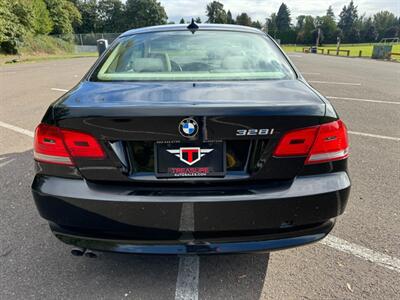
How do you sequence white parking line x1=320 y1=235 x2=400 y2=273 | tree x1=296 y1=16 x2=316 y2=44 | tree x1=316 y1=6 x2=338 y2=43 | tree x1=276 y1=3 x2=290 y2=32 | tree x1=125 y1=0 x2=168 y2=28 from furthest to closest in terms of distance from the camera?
tree x1=276 y1=3 x2=290 y2=32 → tree x1=316 y1=6 x2=338 y2=43 → tree x1=296 y1=16 x2=316 y2=44 → tree x1=125 y1=0 x2=168 y2=28 → white parking line x1=320 y1=235 x2=400 y2=273

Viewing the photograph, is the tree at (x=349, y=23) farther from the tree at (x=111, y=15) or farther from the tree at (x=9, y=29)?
the tree at (x=9, y=29)

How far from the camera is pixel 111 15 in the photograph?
273 feet

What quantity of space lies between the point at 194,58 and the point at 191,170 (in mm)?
1326

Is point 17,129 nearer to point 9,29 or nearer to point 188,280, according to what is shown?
point 188,280

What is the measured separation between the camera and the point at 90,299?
2076mm

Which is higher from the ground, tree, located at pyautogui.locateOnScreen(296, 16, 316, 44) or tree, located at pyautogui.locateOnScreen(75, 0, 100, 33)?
tree, located at pyautogui.locateOnScreen(75, 0, 100, 33)

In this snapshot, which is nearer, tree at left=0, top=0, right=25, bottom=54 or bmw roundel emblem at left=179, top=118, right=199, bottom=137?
bmw roundel emblem at left=179, top=118, right=199, bottom=137

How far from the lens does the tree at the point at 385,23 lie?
10044 centimetres

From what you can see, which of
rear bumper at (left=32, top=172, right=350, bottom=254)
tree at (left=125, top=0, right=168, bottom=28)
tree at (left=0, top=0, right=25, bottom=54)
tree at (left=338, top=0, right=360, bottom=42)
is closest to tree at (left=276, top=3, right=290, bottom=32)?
tree at (left=338, top=0, right=360, bottom=42)

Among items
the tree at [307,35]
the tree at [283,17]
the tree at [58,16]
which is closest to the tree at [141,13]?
the tree at [58,16]

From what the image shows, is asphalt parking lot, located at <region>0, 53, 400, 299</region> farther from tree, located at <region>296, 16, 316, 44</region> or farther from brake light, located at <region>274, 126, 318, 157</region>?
tree, located at <region>296, 16, 316, 44</region>

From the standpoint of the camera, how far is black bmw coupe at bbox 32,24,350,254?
1.70 meters

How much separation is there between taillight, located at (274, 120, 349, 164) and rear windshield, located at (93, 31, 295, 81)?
2.17ft

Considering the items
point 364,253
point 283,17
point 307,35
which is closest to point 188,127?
point 364,253
